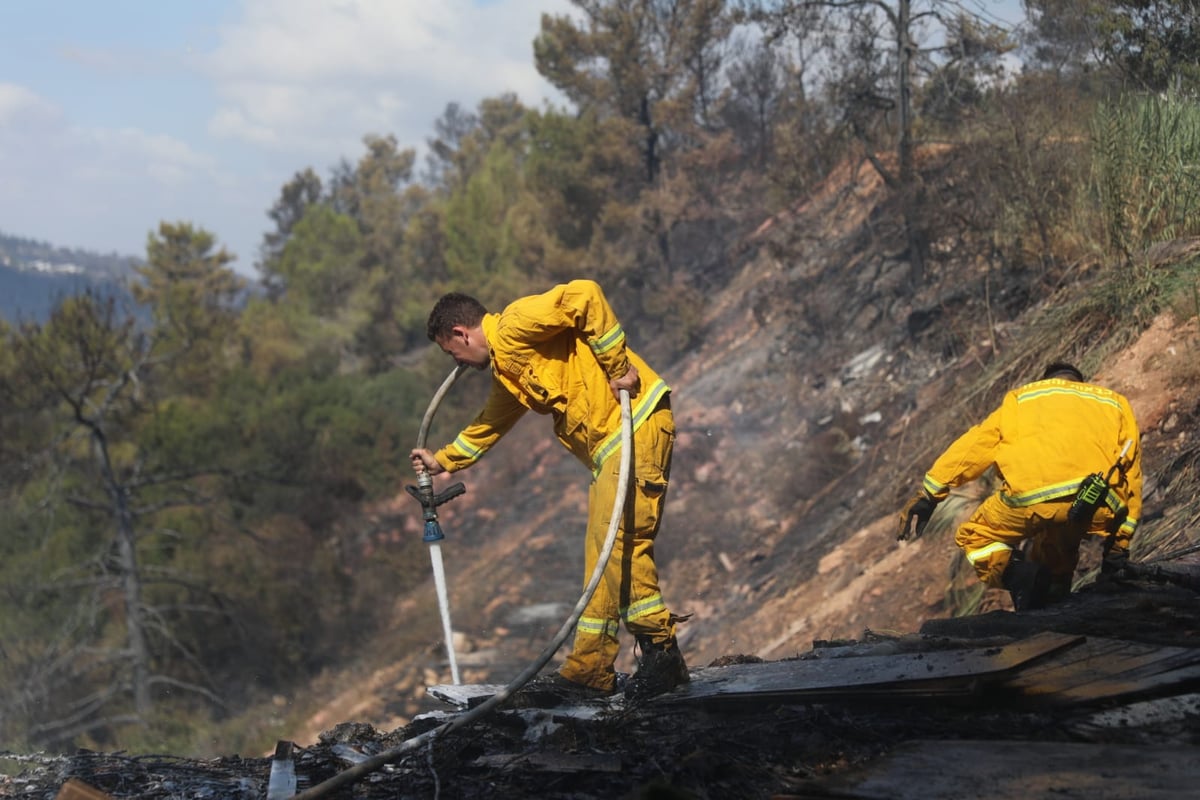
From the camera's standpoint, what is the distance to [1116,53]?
10.0 m

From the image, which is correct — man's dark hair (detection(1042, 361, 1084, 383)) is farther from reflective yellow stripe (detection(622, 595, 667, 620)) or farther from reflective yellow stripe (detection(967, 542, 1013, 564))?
reflective yellow stripe (detection(622, 595, 667, 620))

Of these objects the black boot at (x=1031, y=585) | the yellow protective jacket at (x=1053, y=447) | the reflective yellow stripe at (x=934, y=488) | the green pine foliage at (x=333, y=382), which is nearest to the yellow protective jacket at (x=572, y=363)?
the reflective yellow stripe at (x=934, y=488)

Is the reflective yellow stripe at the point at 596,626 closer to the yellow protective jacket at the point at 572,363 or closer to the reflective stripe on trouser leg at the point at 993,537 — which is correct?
the yellow protective jacket at the point at 572,363

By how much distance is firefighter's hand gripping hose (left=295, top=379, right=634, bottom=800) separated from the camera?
3.31 meters

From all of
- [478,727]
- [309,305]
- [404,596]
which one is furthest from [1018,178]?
[309,305]

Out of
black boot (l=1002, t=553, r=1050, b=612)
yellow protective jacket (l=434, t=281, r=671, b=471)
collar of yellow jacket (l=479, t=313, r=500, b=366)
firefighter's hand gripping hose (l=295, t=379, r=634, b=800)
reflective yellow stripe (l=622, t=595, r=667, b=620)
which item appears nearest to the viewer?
firefighter's hand gripping hose (l=295, t=379, r=634, b=800)

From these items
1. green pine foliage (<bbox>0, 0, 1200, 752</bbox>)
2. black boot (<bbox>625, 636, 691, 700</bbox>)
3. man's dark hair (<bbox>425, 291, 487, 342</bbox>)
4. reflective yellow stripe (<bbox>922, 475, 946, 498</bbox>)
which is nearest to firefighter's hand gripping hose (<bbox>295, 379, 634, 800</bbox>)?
black boot (<bbox>625, 636, 691, 700</bbox>)

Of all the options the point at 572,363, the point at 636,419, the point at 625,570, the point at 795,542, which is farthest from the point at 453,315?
the point at 795,542

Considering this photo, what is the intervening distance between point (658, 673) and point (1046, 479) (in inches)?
79.5

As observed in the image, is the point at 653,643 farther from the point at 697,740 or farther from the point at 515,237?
the point at 515,237

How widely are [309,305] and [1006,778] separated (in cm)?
3973

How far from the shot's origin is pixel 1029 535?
5.16 meters

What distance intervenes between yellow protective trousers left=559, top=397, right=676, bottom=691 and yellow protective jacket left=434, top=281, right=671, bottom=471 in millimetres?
125

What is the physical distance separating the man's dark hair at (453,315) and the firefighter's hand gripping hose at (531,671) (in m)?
0.70
